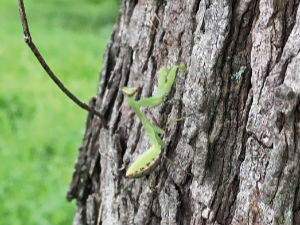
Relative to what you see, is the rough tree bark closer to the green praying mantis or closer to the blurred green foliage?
the green praying mantis

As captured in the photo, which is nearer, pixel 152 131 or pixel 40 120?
pixel 152 131

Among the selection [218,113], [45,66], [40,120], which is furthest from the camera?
[40,120]

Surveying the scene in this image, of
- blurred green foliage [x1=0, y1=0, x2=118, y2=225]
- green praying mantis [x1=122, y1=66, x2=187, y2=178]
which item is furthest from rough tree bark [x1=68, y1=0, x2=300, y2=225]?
blurred green foliage [x1=0, y1=0, x2=118, y2=225]

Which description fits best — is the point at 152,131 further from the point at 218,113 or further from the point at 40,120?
the point at 40,120

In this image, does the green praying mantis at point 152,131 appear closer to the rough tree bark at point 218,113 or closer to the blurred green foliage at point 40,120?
the rough tree bark at point 218,113

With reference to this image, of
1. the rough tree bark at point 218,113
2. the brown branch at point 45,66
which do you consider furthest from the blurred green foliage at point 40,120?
the rough tree bark at point 218,113

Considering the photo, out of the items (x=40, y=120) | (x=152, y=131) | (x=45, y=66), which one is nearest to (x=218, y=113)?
(x=152, y=131)
